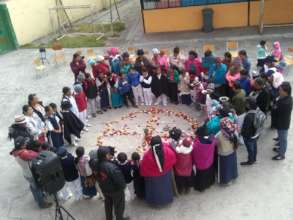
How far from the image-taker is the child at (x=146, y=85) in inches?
435

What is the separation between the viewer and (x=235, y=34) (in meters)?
16.6

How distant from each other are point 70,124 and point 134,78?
242 cm

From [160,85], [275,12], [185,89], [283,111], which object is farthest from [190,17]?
[283,111]

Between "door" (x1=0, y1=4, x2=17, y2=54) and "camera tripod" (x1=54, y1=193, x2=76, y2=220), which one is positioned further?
"door" (x1=0, y1=4, x2=17, y2=54)

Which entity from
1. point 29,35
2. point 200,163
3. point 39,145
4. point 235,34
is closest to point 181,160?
point 200,163

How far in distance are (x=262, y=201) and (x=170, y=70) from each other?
188 inches

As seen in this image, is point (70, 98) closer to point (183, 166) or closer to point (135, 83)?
point (135, 83)

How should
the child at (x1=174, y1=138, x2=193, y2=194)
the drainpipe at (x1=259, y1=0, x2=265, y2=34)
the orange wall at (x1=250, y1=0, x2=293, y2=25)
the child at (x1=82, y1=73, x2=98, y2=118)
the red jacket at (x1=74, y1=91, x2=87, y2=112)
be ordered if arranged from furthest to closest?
the orange wall at (x1=250, y1=0, x2=293, y2=25) → the drainpipe at (x1=259, y1=0, x2=265, y2=34) → the child at (x1=82, y1=73, x2=98, y2=118) → the red jacket at (x1=74, y1=91, x2=87, y2=112) → the child at (x1=174, y1=138, x2=193, y2=194)

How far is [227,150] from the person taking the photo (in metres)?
7.57

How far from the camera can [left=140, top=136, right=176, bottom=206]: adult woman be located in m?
6.99

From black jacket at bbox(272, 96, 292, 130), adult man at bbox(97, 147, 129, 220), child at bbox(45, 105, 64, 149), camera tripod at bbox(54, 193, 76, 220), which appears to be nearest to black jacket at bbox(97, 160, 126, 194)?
adult man at bbox(97, 147, 129, 220)

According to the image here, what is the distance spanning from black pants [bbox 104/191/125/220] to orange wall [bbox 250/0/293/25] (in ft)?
41.1

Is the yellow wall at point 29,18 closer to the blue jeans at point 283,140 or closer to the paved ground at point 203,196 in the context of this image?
the paved ground at point 203,196

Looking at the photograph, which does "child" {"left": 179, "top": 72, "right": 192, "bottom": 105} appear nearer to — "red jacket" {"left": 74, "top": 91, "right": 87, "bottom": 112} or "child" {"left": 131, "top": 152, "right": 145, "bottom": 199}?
"red jacket" {"left": 74, "top": 91, "right": 87, "bottom": 112}
